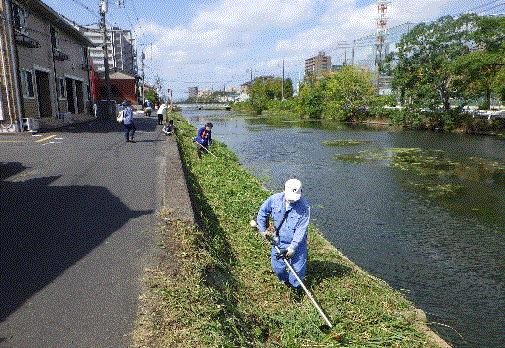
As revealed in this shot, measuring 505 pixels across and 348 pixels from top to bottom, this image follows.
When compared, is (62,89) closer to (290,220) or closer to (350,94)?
(290,220)

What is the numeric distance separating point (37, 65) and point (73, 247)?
1940 centimetres

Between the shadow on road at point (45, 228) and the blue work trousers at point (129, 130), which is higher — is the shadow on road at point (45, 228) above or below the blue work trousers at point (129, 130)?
below

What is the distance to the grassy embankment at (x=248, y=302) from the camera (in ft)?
12.9

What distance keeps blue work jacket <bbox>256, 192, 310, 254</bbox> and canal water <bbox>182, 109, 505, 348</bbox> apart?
262 cm

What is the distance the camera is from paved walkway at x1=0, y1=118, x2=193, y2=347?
395 centimetres

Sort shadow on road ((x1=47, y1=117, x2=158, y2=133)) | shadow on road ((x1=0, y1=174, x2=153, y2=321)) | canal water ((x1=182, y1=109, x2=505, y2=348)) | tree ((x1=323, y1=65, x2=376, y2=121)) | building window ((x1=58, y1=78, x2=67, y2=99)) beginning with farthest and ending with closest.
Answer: tree ((x1=323, y1=65, x2=376, y2=121)) < building window ((x1=58, y1=78, x2=67, y2=99)) < shadow on road ((x1=47, y1=117, x2=158, y2=133)) < canal water ((x1=182, y1=109, x2=505, y2=348)) < shadow on road ((x1=0, y1=174, x2=153, y2=321))

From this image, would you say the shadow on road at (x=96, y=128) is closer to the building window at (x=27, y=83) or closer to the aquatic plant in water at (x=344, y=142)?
the building window at (x=27, y=83)

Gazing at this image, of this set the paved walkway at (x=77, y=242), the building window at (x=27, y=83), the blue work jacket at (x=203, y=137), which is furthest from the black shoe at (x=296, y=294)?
the building window at (x=27, y=83)

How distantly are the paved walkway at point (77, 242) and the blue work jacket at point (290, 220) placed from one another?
175 centimetres

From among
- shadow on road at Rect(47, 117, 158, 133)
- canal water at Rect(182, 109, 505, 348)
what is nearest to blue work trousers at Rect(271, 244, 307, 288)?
canal water at Rect(182, 109, 505, 348)

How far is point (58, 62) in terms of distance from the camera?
2484cm

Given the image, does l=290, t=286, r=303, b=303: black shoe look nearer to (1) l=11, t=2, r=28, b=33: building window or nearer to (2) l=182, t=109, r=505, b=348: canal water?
(2) l=182, t=109, r=505, b=348: canal water

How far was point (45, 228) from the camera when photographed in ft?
21.1

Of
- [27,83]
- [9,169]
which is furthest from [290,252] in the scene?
[27,83]
